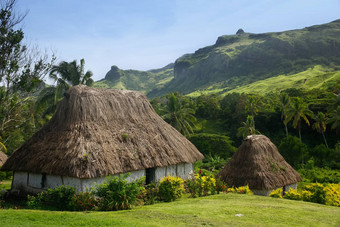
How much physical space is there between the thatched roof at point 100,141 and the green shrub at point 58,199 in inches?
27.0

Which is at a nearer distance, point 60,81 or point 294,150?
point 60,81

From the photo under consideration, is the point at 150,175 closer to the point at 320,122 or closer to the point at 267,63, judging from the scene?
the point at 320,122

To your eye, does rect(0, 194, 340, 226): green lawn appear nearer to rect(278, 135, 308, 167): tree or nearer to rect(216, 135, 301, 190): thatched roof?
rect(216, 135, 301, 190): thatched roof

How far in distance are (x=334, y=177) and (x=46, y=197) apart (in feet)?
87.2

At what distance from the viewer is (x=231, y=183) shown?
19.0 metres

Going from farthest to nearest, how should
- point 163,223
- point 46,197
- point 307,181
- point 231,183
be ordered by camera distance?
point 307,181
point 231,183
point 46,197
point 163,223

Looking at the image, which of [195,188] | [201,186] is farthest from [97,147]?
[201,186]

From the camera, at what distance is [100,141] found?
46.2 ft

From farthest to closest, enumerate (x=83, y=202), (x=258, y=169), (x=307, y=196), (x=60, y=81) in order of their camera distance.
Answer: (x=60, y=81)
(x=258, y=169)
(x=307, y=196)
(x=83, y=202)

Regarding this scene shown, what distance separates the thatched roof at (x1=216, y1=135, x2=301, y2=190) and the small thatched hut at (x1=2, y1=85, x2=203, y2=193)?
3.02 m

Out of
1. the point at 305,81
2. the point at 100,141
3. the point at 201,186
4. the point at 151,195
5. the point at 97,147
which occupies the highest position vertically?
the point at 305,81

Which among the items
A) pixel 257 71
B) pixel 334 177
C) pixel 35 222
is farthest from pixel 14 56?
pixel 257 71

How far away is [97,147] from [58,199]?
2802 millimetres

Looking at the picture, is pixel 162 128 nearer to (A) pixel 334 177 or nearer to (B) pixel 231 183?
(B) pixel 231 183
